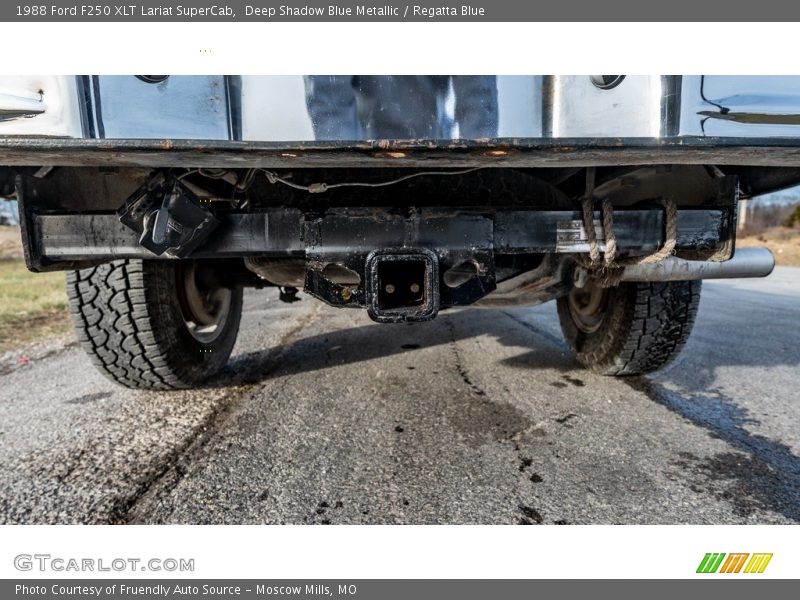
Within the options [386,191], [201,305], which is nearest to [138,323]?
[201,305]

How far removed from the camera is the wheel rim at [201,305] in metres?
1.94

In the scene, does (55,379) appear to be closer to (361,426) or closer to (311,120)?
(361,426)

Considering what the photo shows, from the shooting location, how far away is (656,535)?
1.00 metres

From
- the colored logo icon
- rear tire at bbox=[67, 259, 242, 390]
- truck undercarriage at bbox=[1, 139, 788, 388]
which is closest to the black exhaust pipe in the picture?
truck undercarriage at bbox=[1, 139, 788, 388]

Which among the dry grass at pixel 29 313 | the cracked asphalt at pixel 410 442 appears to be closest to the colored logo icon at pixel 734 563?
the cracked asphalt at pixel 410 442

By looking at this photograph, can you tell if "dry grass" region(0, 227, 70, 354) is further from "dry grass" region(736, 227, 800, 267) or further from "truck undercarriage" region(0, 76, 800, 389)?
"dry grass" region(736, 227, 800, 267)

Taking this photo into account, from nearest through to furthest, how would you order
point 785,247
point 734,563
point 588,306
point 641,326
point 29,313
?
1. point 734,563
2. point 641,326
3. point 588,306
4. point 29,313
5. point 785,247

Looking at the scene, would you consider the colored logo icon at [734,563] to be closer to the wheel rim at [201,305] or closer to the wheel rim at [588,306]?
the wheel rim at [588,306]

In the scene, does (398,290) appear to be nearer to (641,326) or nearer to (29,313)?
(641,326)

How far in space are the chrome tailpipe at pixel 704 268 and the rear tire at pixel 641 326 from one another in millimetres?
262

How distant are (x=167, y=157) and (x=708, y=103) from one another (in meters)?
1.08

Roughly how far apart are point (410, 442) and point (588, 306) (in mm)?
1297

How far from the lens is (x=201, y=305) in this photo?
207cm

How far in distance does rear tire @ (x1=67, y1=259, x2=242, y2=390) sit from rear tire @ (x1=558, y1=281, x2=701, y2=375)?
1.78 meters
